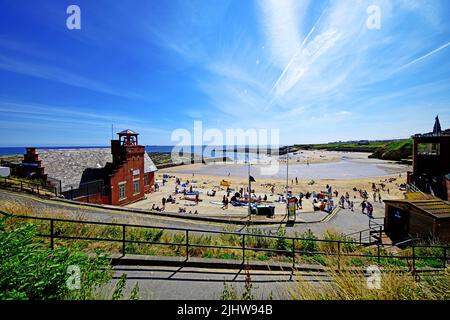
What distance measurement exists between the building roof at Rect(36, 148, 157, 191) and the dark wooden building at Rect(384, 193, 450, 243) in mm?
26724

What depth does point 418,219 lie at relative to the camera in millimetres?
13086

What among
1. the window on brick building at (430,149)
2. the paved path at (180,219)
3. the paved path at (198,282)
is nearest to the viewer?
the paved path at (198,282)

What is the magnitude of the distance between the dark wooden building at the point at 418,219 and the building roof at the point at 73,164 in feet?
87.7

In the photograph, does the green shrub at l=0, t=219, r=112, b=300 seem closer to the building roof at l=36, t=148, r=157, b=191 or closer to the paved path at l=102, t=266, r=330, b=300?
the paved path at l=102, t=266, r=330, b=300

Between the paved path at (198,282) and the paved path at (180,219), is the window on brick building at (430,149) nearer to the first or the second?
the paved path at (180,219)

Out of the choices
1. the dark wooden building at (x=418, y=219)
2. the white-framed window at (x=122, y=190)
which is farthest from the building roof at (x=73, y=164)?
the dark wooden building at (x=418, y=219)

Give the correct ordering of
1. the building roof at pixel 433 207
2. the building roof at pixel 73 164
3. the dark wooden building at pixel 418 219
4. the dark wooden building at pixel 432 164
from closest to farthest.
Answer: the dark wooden building at pixel 418 219
the building roof at pixel 433 207
the building roof at pixel 73 164
the dark wooden building at pixel 432 164

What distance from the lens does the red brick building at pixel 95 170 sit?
20547mm

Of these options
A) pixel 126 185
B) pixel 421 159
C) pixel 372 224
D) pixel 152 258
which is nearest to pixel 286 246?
pixel 152 258

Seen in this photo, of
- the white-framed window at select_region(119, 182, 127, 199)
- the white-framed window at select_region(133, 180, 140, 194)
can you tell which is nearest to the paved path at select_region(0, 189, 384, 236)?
the white-framed window at select_region(119, 182, 127, 199)

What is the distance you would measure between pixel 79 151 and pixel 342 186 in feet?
153

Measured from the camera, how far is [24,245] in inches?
122

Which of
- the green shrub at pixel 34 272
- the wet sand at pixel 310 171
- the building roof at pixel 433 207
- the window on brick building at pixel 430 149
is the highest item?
the window on brick building at pixel 430 149
